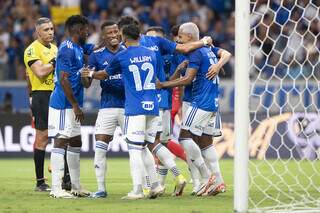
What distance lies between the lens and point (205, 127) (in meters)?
12.2

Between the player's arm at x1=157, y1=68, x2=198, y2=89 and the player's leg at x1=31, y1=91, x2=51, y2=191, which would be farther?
the player's leg at x1=31, y1=91, x2=51, y2=191

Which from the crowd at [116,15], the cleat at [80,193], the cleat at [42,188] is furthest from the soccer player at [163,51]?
the crowd at [116,15]

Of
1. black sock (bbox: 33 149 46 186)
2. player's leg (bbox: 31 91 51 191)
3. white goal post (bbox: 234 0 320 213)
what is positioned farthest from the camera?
player's leg (bbox: 31 91 51 191)

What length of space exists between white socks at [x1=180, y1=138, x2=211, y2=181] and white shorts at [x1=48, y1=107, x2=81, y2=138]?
4.82 feet

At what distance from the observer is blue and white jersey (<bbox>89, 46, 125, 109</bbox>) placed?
11.7 meters

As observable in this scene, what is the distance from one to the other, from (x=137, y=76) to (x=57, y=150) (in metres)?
1.45

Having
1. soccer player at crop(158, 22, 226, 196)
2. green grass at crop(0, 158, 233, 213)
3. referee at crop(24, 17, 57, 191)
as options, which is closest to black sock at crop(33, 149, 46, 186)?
referee at crop(24, 17, 57, 191)

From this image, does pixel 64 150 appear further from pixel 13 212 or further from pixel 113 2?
pixel 113 2

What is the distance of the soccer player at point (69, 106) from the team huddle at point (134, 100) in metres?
0.01

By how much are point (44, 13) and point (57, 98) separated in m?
12.8

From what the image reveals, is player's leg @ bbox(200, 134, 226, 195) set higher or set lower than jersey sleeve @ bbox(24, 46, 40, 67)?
lower

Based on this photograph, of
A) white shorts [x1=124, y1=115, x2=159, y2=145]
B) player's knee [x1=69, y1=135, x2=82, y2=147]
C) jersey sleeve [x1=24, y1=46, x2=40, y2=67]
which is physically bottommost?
player's knee [x1=69, y1=135, x2=82, y2=147]

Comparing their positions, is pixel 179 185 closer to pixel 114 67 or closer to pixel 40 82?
pixel 114 67

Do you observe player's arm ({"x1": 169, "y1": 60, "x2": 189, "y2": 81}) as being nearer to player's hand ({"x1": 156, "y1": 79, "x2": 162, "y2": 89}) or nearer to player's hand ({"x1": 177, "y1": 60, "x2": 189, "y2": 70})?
player's hand ({"x1": 177, "y1": 60, "x2": 189, "y2": 70})
